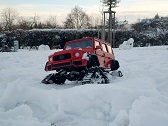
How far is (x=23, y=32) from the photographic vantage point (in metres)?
27.4

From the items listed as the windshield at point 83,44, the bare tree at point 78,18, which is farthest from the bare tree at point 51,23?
the windshield at point 83,44

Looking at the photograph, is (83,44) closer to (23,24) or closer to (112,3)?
(112,3)

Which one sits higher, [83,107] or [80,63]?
[80,63]

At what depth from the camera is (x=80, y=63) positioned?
874 cm

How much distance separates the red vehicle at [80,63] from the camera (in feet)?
28.8

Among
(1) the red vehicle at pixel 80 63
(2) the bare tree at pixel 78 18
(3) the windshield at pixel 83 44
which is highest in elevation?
(2) the bare tree at pixel 78 18

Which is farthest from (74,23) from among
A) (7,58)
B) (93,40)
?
(93,40)

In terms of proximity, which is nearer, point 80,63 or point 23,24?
point 80,63

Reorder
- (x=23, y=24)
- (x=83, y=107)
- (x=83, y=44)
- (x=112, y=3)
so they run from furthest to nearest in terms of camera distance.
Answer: (x=23, y=24)
(x=112, y=3)
(x=83, y=44)
(x=83, y=107)

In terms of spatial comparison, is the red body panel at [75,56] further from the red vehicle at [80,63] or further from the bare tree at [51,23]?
the bare tree at [51,23]

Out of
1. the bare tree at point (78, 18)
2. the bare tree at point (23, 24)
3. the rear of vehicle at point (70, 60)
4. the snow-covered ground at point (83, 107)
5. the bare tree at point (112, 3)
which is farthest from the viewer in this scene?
the bare tree at point (78, 18)

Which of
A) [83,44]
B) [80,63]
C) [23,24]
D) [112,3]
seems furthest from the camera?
[23,24]

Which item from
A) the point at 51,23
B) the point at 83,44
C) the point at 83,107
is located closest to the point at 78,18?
the point at 51,23

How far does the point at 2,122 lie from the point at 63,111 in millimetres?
1237
